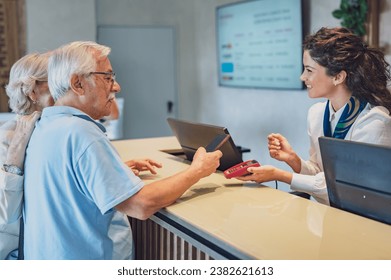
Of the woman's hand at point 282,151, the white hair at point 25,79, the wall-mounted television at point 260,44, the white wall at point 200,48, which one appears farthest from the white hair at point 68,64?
the wall-mounted television at point 260,44

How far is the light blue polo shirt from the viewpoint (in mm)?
1529

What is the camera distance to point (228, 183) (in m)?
2.04

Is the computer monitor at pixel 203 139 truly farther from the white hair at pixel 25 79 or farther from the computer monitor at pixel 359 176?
the white hair at pixel 25 79

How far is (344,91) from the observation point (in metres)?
2.29

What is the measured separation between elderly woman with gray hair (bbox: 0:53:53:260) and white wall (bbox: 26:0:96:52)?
3.51 metres

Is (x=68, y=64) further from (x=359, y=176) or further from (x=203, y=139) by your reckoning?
(x=359, y=176)

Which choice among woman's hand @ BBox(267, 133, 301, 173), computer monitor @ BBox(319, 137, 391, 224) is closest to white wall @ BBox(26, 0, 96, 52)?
woman's hand @ BBox(267, 133, 301, 173)

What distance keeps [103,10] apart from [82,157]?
4.68 metres

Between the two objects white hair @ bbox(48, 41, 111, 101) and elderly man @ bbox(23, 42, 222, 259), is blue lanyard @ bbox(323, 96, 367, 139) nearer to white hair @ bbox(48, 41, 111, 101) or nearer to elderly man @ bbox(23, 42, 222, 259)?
elderly man @ bbox(23, 42, 222, 259)

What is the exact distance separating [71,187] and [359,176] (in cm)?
90

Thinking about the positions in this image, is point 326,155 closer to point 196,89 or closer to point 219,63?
Result: point 219,63

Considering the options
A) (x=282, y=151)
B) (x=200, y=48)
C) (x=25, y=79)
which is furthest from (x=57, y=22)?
(x=282, y=151)
